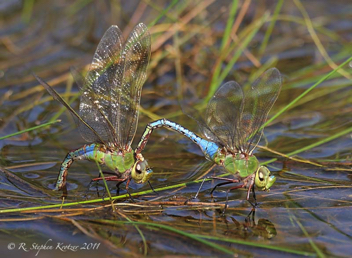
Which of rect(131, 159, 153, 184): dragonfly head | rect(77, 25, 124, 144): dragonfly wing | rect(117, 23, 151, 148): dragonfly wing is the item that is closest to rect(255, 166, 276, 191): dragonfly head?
rect(131, 159, 153, 184): dragonfly head

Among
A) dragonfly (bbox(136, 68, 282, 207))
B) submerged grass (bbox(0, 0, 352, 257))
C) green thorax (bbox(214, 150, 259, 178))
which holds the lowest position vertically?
green thorax (bbox(214, 150, 259, 178))

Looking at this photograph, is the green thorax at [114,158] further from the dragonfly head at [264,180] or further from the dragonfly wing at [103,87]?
the dragonfly head at [264,180]

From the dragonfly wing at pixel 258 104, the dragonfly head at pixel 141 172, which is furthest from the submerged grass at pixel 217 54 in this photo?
the dragonfly wing at pixel 258 104

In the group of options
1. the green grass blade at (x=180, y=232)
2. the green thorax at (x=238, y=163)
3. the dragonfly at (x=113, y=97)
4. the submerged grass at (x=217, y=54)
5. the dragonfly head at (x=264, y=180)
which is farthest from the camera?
the submerged grass at (x=217, y=54)

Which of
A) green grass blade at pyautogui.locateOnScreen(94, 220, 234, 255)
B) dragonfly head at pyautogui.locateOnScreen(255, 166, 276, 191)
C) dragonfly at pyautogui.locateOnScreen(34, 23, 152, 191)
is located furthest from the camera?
dragonfly at pyautogui.locateOnScreen(34, 23, 152, 191)

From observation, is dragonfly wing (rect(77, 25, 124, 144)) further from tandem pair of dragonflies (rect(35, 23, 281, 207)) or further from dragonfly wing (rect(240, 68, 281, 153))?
dragonfly wing (rect(240, 68, 281, 153))

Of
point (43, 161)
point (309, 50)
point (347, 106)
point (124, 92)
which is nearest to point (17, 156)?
point (43, 161)
